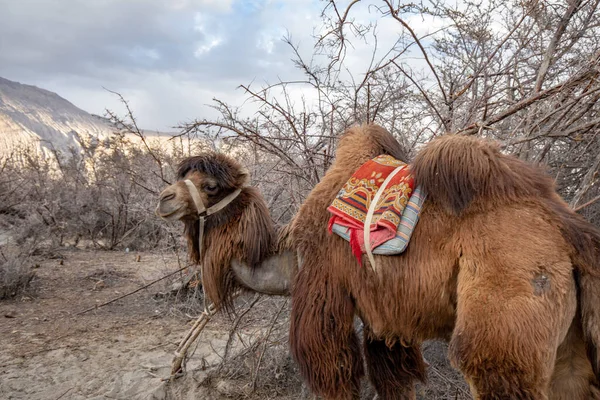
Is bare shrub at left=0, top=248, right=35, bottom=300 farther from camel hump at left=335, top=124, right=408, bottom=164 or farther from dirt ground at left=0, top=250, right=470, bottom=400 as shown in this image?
camel hump at left=335, top=124, right=408, bottom=164

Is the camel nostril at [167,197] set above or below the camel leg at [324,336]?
above

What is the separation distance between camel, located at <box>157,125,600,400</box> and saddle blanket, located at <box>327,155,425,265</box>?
68 mm

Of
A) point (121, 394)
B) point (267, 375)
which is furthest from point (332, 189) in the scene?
point (121, 394)

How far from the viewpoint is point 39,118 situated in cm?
6531

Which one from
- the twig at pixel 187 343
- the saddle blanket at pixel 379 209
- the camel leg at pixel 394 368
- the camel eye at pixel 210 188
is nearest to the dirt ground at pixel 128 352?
the twig at pixel 187 343

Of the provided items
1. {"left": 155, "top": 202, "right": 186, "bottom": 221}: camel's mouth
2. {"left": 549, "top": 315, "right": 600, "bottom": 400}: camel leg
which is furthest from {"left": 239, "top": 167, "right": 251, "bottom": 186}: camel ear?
{"left": 549, "top": 315, "right": 600, "bottom": 400}: camel leg

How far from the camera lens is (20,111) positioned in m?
63.2

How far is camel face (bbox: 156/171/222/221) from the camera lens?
3.47 metres

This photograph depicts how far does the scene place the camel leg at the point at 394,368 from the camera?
3.44m

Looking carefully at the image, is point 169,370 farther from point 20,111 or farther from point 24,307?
point 20,111

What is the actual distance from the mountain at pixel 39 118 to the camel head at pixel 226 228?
49.0 metres

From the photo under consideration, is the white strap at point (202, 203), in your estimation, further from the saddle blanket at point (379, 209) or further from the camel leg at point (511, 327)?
the camel leg at point (511, 327)

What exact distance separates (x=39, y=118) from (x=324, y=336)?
2844 inches

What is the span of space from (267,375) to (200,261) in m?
2.02
